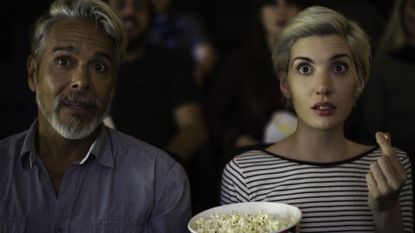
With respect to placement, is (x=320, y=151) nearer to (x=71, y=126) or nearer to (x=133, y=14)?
(x=71, y=126)

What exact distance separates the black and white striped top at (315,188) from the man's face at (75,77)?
0.46 m

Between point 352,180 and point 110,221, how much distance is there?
2.32 feet

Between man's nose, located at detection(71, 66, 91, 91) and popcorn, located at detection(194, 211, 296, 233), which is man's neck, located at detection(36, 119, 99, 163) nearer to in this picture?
man's nose, located at detection(71, 66, 91, 91)

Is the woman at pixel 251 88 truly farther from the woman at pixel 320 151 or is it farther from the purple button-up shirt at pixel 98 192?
the purple button-up shirt at pixel 98 192

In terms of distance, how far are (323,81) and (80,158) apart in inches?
28.4

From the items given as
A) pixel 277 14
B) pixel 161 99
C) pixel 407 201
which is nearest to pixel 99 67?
pixel 407 201

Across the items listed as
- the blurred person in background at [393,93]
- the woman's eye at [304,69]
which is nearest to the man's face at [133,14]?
the blurred person in background at [393,93]

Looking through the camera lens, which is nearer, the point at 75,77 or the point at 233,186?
the point at 75,77

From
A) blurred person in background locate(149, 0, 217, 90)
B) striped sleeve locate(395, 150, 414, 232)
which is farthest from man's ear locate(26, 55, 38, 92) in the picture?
blurred person in background locate(149, 0, 217, 90)

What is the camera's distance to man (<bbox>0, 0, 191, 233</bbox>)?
1.77 meters

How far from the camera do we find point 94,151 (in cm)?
182

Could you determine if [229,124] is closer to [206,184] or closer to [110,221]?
[206,184]

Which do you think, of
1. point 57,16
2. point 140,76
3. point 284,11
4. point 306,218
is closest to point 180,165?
point 306,218

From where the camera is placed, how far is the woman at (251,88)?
2945 mm
